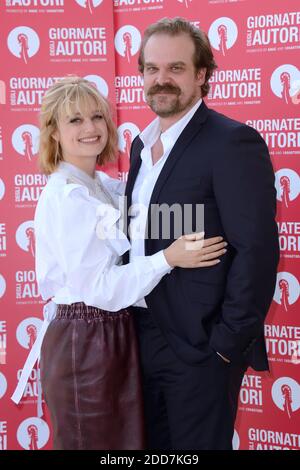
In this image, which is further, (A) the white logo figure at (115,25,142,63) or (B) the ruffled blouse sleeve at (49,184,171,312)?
(A) the white logo figure at (115,25,142,63)

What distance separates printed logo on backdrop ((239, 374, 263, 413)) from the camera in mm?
2920

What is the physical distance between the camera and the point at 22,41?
9.56 feet

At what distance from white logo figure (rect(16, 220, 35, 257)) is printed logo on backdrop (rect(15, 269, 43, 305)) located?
125 mm

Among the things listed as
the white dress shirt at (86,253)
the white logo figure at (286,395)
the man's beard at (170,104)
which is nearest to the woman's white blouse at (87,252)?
the white dress shirt at (86,253)

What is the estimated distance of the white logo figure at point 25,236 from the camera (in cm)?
301

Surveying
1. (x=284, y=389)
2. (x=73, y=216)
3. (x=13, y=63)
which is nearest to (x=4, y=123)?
(x=13, y=63)

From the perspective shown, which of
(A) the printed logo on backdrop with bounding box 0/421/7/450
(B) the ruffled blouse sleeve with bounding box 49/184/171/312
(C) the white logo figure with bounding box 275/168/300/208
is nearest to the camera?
(B) the ruffled blouse sleeve with bounding box 49/184/171/312

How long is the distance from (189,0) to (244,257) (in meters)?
1.56

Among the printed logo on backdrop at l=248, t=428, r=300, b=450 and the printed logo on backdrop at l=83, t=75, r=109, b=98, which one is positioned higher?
the printed logo on backdrop at l=83, t=75, r=109, b=98

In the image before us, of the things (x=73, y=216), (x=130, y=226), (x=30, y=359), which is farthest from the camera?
(x=30, y=359)

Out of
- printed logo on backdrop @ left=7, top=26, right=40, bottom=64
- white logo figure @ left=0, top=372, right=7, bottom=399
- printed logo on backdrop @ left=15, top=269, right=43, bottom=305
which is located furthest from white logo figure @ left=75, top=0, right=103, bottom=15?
white logo figure @ left=0, top=372, right=7, bottom=399

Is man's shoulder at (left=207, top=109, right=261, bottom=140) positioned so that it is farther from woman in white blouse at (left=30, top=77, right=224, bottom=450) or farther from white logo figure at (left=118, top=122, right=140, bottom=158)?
white logo figure at (left=118, top=122, right=140, bottom=158)
